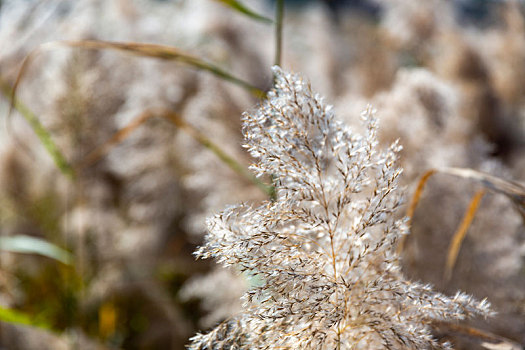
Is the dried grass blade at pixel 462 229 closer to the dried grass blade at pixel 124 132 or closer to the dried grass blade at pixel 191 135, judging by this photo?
the dried grass blade at pixel 191 135

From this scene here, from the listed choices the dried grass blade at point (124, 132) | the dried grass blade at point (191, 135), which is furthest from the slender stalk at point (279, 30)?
the dried grass blade at point (124, 132)

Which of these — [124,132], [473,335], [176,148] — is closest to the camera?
[473,335]

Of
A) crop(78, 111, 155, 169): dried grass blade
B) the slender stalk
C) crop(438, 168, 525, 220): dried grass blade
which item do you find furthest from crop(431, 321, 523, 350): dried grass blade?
crop(78, 111, 155, 169): dried grass blade

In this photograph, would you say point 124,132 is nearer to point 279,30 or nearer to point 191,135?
point 191,135

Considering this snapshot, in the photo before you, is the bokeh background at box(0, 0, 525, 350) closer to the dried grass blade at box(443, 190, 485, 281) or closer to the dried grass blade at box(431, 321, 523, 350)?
the dried grass blade at box(443, 190, 485, 281)

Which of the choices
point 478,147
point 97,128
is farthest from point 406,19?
point 97,128

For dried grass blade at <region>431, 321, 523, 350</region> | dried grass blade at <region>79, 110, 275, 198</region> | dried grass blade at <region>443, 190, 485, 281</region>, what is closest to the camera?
dried grass blade at <region>431, 321, 523, 350</region>

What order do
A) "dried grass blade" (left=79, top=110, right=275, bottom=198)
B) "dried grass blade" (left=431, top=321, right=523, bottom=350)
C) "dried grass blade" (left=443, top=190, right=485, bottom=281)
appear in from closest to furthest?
"dried grass blade" (left=431, top=321, right=523, bottom=350) < "dried grass blade" (left=443, top=190, right=485, bottom=281) < "dried grass blade" (left=79, top=110, right=275, bottom=198)

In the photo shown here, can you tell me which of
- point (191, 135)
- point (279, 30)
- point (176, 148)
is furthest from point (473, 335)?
point (176, 148)
